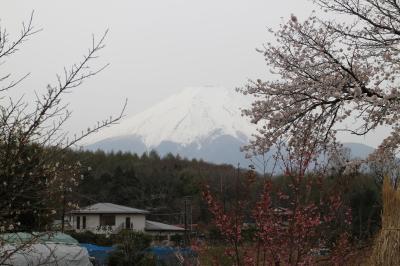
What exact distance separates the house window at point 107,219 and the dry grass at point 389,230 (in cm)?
5225

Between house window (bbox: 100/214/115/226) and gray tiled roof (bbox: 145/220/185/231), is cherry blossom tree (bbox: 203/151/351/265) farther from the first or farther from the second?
Answer: gray tiled roof (bbox: 145/220/185/231)

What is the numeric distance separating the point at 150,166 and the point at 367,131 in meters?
68.5

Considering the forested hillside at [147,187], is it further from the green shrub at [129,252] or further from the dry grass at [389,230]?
the dry grass at [389,230]

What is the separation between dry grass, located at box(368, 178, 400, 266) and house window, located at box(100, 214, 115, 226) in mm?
52249

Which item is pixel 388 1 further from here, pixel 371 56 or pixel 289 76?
pixel 289 76

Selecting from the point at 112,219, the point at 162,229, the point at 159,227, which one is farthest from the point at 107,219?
the point at 162,229

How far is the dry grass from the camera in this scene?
3.82 meters

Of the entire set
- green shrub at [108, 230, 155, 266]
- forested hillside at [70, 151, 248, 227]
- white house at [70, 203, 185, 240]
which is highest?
forested hillside at [70, 151, 248, 227]

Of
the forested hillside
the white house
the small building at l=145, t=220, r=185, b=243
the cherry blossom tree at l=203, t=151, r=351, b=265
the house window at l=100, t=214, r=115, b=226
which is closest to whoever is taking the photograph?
the cherry blossom tree at l=203, t=151, r=351, b=265

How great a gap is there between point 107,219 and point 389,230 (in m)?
52.9

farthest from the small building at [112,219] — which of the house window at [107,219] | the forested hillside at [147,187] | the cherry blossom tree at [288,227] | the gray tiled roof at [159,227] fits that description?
the cherry blossom tree at [288,227]

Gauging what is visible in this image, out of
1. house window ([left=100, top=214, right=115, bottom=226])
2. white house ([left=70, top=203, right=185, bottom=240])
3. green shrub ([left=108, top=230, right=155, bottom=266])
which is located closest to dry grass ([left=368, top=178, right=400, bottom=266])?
green shrub ([left=108, top=230, right=155, bottom=266])

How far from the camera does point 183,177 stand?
7238 cm

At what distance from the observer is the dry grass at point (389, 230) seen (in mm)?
3824
